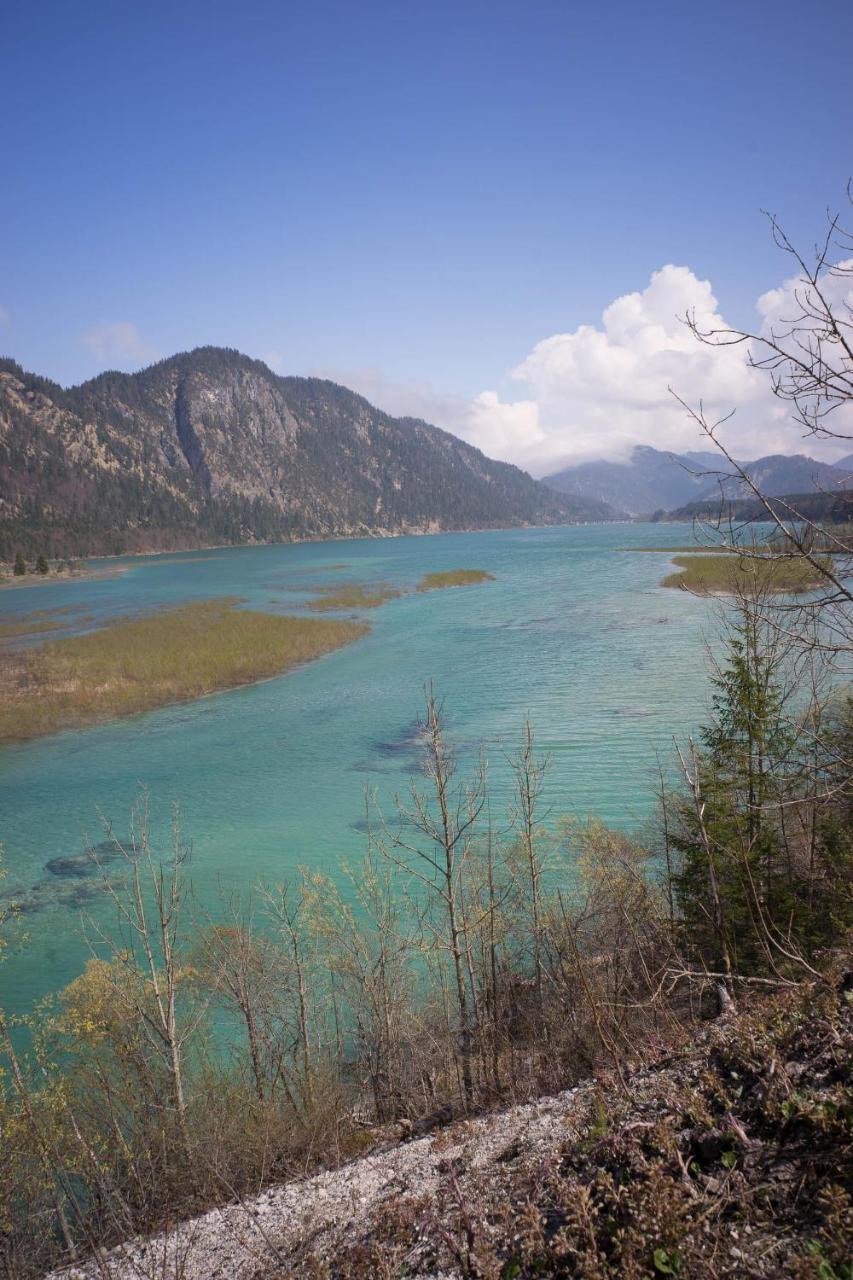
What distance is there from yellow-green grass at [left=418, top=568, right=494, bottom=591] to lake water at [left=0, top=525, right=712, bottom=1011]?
28894 mm

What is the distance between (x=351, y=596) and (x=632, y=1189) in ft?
223

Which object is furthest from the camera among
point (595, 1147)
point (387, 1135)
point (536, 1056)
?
point (536, 1056)

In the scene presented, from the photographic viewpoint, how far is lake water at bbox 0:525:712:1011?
63.8ft

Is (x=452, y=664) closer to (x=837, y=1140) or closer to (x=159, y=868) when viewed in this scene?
(x=159, y=868)

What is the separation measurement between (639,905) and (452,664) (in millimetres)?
26086

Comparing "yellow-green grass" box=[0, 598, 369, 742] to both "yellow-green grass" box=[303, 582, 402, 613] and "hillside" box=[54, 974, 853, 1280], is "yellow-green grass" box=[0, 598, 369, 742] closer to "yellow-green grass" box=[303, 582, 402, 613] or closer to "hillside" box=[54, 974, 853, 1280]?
"yellow-green grass" box=[303, 582, 402, 613]

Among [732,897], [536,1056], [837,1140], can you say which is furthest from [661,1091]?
[732,897]

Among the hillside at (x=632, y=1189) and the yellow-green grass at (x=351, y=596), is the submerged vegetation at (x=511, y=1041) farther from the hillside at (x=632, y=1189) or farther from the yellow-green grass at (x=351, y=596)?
the yellow-green grass at (x=351, y=596)

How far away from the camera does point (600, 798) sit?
20.8 m

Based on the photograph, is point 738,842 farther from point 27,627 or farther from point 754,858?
point 27,627

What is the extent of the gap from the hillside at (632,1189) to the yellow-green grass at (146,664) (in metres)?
31.2

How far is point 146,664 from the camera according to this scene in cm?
4044

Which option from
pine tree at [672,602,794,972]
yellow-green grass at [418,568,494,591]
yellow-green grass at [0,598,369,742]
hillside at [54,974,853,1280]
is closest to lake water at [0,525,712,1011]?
yellow-green grass at [0,598,369,742]

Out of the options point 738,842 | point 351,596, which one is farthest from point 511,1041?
point 351,596
